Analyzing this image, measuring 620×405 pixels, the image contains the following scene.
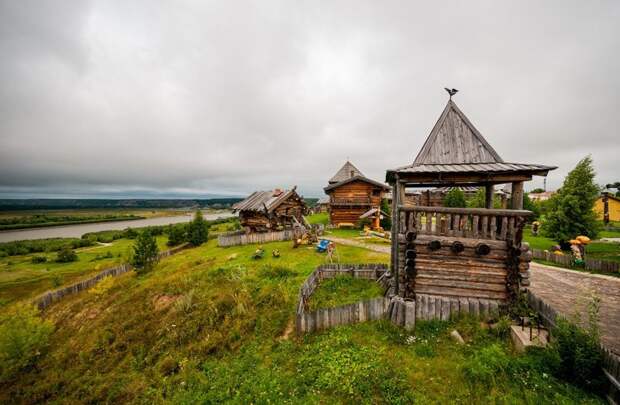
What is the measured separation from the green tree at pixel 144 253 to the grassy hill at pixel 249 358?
475 cm

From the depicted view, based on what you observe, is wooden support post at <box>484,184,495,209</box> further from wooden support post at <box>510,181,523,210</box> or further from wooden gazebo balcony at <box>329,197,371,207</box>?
wooden gazebo balcony at <box>329,197,371,207</box>

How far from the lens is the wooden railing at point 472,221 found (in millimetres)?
8055

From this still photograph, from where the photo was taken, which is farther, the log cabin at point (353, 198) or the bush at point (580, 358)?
the log cabin at point (353, 198)

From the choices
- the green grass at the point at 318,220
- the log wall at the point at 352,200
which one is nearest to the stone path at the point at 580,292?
the log wall at the point at 352,200

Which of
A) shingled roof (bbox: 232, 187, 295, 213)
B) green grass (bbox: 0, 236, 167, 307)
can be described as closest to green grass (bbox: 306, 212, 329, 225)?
shingled roof (bbox: 232, 187, 295, 213)

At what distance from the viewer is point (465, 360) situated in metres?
6.82

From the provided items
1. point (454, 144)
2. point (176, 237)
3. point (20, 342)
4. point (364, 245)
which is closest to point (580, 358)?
point (454, 144)

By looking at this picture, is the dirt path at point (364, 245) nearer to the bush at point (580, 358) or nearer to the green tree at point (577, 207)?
the bush at point (580, 358)

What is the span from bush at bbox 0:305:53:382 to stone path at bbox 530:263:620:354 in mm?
22543

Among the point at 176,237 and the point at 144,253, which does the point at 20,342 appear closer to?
the point at 144,253

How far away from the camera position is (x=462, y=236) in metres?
8.61

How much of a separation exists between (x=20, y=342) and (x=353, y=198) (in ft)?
93.9

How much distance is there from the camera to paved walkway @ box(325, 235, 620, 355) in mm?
7070

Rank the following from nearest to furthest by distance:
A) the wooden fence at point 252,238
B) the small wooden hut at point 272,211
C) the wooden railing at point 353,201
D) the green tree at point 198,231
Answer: the wooden fence at point 252,238 < the small wooden hut at point 272,211 < the wooden railing at point 353,201 < the green tree at point 198,231
